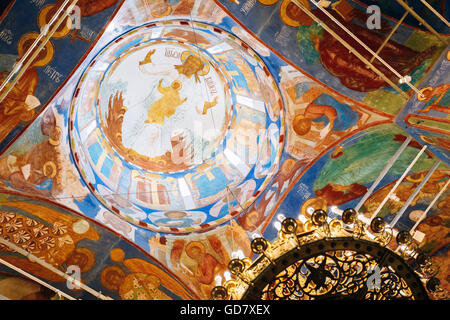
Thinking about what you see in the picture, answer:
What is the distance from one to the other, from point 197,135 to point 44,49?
14.1 feet

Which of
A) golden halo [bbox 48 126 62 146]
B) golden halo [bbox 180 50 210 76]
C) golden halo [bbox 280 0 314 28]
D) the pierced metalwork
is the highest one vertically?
golden halo [bbox 180 50 210 76]

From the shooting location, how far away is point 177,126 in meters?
11.9

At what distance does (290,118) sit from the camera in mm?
9789

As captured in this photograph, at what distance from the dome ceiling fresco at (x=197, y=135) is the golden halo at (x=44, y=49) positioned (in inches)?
1.3

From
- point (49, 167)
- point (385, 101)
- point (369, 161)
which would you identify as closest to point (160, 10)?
point (49, 167)

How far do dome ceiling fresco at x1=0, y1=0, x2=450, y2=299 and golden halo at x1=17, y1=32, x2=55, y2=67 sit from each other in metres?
0.03

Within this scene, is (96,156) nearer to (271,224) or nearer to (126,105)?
(126,105)

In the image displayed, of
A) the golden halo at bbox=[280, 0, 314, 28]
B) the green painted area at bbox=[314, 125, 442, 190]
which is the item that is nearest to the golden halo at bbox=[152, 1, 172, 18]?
the golden halo at bbox=[280, 0, 314, 28]

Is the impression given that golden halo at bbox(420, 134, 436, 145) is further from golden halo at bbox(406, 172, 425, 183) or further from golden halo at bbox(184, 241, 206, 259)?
golden halo at bbox(184, 241, 206, 259)

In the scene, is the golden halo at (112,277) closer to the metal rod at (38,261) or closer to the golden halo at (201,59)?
the metal rod at (38,261)

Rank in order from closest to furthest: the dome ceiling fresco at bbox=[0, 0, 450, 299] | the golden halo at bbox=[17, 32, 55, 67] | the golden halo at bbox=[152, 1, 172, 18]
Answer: the golden halo at bbox=[17, 32, 55, 67] < the dome ceiling fresco at bbox=[0, 0, 450, 299] < the golden halo at bbox=[152, 1, 172, 18]

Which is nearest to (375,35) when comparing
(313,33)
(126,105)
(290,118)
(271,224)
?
(313,33)

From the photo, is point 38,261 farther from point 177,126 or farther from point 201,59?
point 201,59

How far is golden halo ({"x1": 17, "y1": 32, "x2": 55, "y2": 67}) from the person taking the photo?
7902 mm
